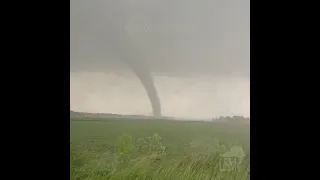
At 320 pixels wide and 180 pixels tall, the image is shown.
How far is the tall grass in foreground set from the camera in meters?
2.09

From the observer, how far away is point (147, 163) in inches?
83.1

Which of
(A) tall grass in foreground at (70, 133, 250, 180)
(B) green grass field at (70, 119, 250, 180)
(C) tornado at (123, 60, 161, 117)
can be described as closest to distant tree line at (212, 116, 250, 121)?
(B) green grass field at (70, 119, 250, 180)

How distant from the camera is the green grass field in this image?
210 centimetres

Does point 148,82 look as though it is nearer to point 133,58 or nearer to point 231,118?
point 133,58

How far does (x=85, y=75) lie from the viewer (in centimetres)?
214

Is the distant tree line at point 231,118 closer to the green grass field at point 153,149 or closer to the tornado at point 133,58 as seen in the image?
the green grass field at point 153,149

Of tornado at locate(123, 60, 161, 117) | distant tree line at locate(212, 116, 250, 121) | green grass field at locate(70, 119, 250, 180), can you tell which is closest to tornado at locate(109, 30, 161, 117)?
tornado at locate(123, 60, 161, 117)

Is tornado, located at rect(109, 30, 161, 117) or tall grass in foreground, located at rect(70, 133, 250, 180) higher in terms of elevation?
tornado, located at rect(109, 30, 161, 117)

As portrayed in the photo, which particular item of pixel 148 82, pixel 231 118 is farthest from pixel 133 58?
pixel 231 118

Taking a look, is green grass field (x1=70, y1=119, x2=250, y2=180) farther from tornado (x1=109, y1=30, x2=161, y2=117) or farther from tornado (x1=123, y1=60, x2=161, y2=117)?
tornado (x1=109, y1=30, x2=161, y2=117)

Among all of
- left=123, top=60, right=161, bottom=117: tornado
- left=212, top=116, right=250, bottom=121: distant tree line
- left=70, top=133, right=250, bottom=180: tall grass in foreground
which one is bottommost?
left=70, top=133, right=250, bottom=180: tall grass in foreground

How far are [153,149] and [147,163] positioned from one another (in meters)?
0.08
